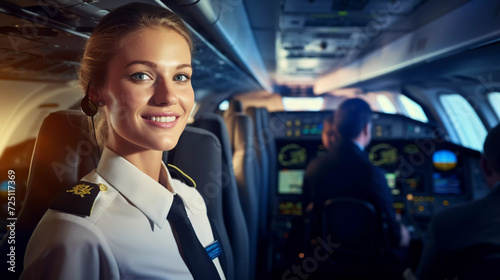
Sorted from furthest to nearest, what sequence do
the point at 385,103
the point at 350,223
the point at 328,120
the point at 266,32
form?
the point at 385,103 < the point at 328,120 < the point at 266,32 < the point at 350,223

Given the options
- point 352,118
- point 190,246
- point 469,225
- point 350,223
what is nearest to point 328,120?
point 352,118

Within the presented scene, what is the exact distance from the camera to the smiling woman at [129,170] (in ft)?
2.66

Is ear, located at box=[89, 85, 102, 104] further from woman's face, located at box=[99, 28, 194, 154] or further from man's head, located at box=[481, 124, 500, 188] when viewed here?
man's head, located at box=[481, 124, 500, 188]

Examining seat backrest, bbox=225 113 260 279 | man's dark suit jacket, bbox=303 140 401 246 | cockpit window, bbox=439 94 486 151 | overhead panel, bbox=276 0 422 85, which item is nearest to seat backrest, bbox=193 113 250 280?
seat backrest, bbox=225 113 260 279

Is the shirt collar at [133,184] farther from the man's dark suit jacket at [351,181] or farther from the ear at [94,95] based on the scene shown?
the man's dark suit jacket at [351,181]

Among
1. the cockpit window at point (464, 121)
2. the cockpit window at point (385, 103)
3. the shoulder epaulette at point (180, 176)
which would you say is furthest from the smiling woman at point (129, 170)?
the cockpit window at point (385, 103)

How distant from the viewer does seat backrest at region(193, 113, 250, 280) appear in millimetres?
1574

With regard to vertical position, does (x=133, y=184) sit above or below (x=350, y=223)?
above

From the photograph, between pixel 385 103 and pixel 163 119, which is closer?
pixel 163 119

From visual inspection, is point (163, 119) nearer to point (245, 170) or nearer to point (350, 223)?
point (245, 170)

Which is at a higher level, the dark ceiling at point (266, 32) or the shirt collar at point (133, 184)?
the dark ceiling at point (266, 32)

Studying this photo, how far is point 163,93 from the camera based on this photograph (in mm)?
923

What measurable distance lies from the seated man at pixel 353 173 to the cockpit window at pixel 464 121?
53.5 inches

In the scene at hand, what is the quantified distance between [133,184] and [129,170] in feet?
0.13
